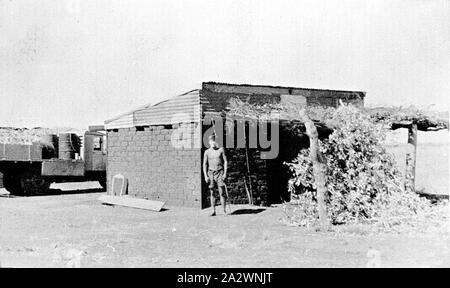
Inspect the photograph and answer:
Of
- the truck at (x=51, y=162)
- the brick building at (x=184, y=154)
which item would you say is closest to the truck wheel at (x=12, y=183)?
the truck at (x=51, y=162)

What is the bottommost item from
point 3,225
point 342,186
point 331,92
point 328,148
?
point 3,225

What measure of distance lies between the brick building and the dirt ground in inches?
42.3

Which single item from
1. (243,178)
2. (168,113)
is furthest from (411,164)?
(168,113)

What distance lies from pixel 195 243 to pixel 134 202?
5787 millimetres

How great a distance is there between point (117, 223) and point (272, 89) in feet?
27.0

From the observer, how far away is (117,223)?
11.3 metres

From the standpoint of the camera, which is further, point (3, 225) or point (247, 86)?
point (247, 86)

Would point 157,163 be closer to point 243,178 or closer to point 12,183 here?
Answer: point 243,178

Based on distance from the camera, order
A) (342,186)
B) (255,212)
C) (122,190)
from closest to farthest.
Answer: (342,186) → (255,212) → (122,190)

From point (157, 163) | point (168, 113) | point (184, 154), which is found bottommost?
point (157, 163)

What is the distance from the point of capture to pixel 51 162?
1850 centimetres

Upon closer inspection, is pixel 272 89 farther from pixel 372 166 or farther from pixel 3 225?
pixel 3 225

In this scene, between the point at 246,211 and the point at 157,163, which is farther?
the point at 157,163

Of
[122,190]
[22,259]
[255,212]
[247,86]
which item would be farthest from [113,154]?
[22,259]
